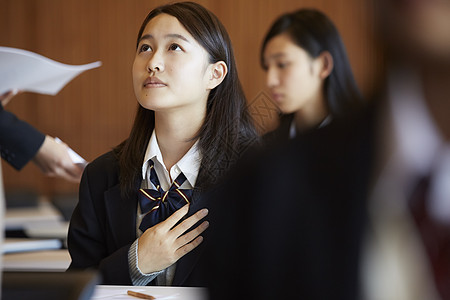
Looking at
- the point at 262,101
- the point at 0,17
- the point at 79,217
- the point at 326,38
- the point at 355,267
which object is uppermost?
the point at 0,17

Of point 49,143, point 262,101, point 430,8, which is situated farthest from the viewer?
point 49,143

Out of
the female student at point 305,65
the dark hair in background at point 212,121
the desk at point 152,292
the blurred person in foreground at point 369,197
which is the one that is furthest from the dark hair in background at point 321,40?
the blurred person in foreground at point 369,197

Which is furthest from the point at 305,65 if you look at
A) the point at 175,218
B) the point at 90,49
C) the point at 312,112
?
the point at 90,49

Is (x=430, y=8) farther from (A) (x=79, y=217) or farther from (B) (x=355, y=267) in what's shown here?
(A) (x=79, y=217)

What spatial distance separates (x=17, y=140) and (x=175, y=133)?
68 centimetres

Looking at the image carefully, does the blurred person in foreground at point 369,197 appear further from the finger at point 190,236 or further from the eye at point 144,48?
the eye at point 144,48

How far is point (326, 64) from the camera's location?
2486mm

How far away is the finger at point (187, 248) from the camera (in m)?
1.47

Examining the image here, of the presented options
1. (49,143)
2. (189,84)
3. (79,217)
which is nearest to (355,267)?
(189,84)

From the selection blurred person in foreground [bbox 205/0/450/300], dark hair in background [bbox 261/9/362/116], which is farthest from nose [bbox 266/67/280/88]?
blurred person in foreground [bbox 205/0/450/300]

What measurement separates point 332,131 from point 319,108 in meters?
1.96

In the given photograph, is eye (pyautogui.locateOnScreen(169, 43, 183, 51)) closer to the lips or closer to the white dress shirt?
the lips

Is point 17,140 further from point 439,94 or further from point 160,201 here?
point 439,94

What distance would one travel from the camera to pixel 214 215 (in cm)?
45
